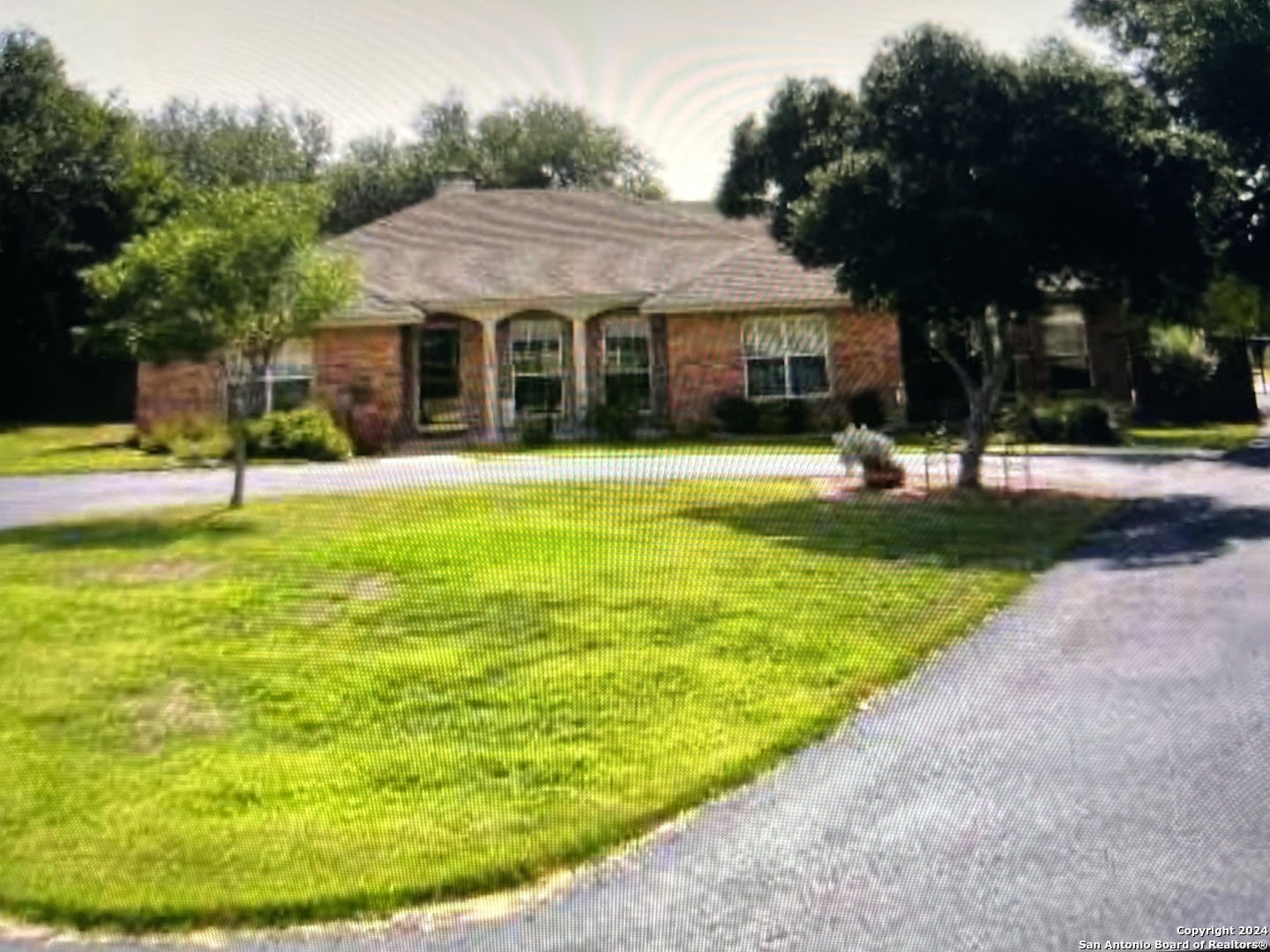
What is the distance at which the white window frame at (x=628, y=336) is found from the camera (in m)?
19.2

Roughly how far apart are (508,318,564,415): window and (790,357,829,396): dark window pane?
419 cm

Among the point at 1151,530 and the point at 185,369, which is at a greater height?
the point at 185,369

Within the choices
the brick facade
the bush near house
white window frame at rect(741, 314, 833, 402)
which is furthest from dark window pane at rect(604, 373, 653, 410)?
the bush near house

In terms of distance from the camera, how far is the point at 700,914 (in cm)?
296

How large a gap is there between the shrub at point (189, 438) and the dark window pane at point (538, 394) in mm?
5476

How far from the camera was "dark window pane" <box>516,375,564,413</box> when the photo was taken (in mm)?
18781

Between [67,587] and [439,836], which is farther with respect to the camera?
[67,587]

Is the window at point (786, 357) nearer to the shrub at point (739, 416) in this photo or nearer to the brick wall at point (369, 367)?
the shrub at point (739, 416)

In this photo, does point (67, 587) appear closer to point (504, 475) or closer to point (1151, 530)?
point (504, 475)

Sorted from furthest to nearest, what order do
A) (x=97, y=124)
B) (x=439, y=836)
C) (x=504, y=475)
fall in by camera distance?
1. (x=97, y=124)
2. (x=504, y=475)
3. (x=439, y=836)

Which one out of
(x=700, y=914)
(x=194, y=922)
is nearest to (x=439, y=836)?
(x=194, y=922)

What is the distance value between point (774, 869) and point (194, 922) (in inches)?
67.7

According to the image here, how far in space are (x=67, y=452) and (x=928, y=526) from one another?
36.9ft

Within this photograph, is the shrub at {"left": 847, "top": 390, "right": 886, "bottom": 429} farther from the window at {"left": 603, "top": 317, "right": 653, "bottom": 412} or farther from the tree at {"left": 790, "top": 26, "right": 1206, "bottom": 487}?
the tree at {"left": 790, "top": 26, "right": 1206, "bottom": 487}
